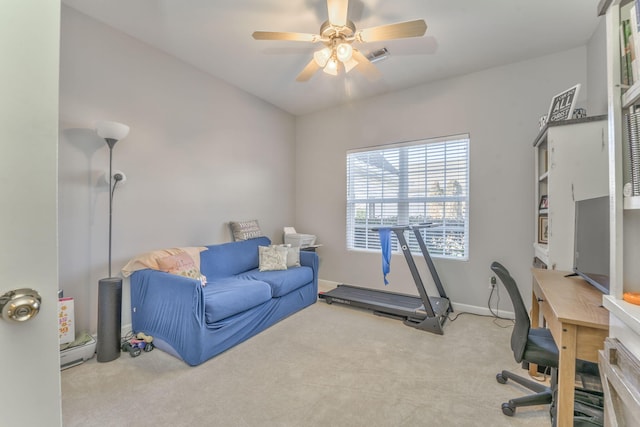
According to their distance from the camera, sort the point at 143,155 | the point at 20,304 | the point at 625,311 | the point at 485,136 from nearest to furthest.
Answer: the point at 20,304
the point at 625,311
the point at 143,155
the point at 485,136

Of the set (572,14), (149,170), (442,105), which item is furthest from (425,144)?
(149,170)

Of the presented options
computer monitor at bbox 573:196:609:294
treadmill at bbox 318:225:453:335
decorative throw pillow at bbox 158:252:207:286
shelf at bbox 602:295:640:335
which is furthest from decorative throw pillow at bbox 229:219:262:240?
shelf at bbox 602:295:640:335

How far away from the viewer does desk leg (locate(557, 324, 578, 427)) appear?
121 centimetres

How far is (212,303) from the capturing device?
2232 millimetres

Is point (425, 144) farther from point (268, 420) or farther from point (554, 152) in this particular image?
point (268, 420)

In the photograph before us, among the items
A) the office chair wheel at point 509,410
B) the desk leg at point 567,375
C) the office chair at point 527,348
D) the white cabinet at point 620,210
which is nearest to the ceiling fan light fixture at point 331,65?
the white cabinet at point 620,210

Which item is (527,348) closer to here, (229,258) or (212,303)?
(212,303)

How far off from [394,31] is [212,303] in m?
2.47

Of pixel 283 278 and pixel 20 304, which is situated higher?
pixel 20 304

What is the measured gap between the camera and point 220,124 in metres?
3.51

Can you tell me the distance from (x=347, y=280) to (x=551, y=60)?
11.5 feet

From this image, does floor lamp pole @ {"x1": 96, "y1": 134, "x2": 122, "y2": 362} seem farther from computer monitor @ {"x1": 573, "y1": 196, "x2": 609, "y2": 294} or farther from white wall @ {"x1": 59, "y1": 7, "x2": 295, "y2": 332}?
computer monitor @ {"x1": 573, "y1": 196, "x2": 609, "y2": 294}

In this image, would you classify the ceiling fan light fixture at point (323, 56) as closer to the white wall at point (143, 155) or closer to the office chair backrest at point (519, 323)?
the white wall at point (143, 155)

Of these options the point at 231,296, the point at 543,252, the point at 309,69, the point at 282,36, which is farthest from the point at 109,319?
the point at 543,252
